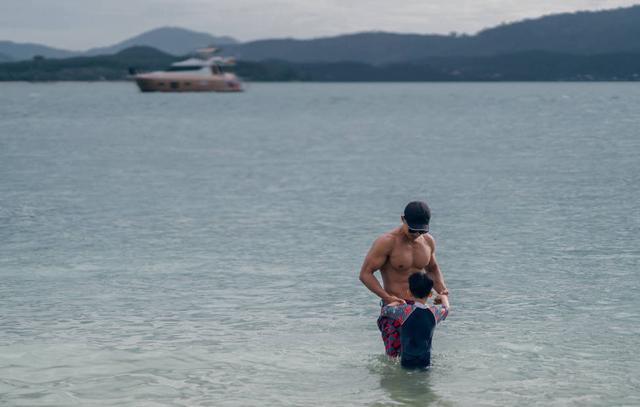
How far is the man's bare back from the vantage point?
9.38 m

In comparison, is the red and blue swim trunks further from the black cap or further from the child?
the black cap

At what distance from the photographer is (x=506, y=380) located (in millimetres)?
10312

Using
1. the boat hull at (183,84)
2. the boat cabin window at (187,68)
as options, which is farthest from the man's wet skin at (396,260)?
the boat hull at (183,84)

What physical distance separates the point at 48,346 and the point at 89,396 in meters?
2.12

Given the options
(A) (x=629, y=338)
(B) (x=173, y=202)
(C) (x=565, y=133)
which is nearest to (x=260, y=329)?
(A) (x=629, y=338)

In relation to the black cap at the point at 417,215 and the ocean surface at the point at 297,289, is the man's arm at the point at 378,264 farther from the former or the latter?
the ocean surface at the point at 297,289

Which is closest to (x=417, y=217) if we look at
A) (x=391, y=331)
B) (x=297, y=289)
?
(x=391, y=331)

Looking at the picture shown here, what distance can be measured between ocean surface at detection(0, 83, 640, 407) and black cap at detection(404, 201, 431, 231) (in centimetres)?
171

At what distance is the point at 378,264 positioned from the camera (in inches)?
371

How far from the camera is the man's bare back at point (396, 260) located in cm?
938

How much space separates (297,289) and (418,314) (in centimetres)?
627

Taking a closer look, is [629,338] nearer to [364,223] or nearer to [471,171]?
[364,223]

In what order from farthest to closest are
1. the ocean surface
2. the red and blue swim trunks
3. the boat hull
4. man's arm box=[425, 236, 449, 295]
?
1. the boat hull
2. the ocean surface
3. man's arm box=[425, 236, 449, 295]
4. the red and blue swim trunks

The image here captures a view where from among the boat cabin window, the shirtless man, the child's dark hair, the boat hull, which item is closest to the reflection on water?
the shirtless man
